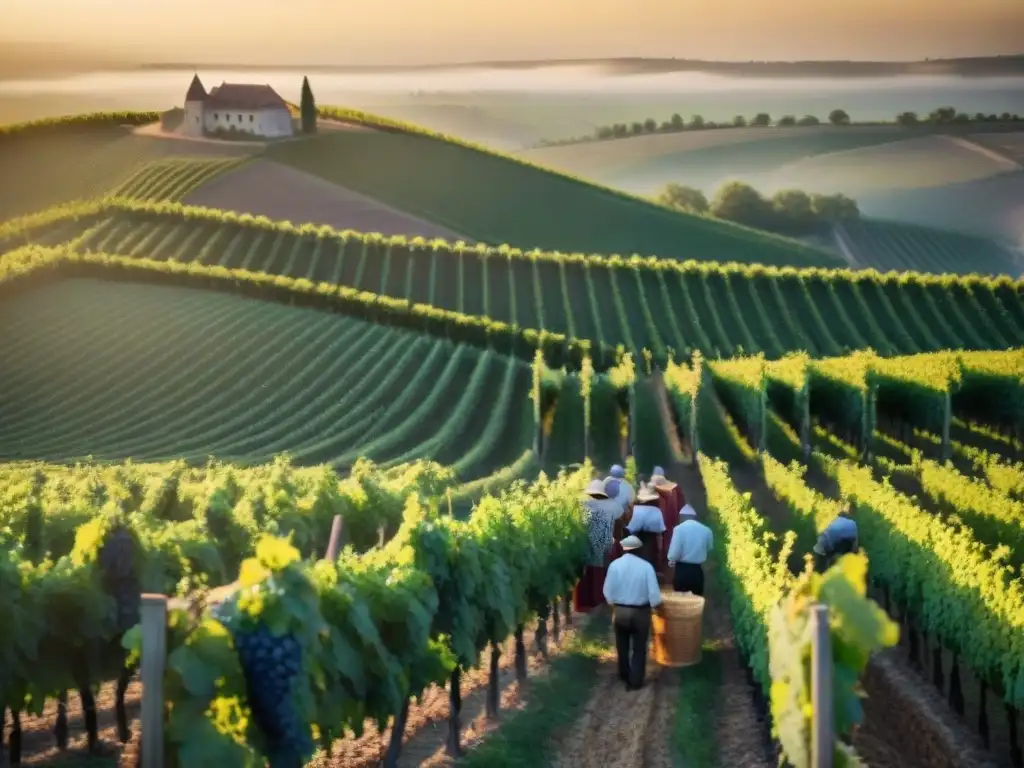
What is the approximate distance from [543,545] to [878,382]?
1358 cm

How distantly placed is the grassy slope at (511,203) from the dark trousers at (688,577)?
24656mm

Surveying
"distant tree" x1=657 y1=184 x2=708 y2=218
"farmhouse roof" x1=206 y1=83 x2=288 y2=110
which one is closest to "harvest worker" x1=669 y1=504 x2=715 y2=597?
"farmhouse roof" x1=206 y1=83 x2=288 y2=110

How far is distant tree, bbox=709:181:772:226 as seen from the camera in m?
39.2

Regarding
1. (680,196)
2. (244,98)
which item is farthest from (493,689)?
(680,196)

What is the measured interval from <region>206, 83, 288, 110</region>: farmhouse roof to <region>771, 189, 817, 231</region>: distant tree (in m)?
13.2

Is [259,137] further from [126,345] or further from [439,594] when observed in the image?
[439,594]

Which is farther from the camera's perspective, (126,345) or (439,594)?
(126,345)

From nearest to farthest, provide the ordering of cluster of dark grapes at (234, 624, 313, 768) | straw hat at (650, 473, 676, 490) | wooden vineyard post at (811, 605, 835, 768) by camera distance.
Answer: wooden vineyard post at (811, 605, 835, 768) → cluster of dark grapes at (234, 624, 313, 768) → straw hat at (650, 473, 676, 490)

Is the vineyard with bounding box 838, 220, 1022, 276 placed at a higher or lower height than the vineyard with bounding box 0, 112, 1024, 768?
higher

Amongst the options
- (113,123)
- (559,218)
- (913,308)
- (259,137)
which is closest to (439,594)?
(113,123)

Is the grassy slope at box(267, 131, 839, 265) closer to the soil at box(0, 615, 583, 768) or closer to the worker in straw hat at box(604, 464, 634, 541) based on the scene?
the worker in straw hat at box(604, 464, 634, 541)

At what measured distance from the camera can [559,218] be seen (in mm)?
36594

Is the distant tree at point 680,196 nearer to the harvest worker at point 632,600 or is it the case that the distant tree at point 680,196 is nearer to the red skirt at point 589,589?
the red skirt at point 589,589

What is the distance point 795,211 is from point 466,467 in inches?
816
